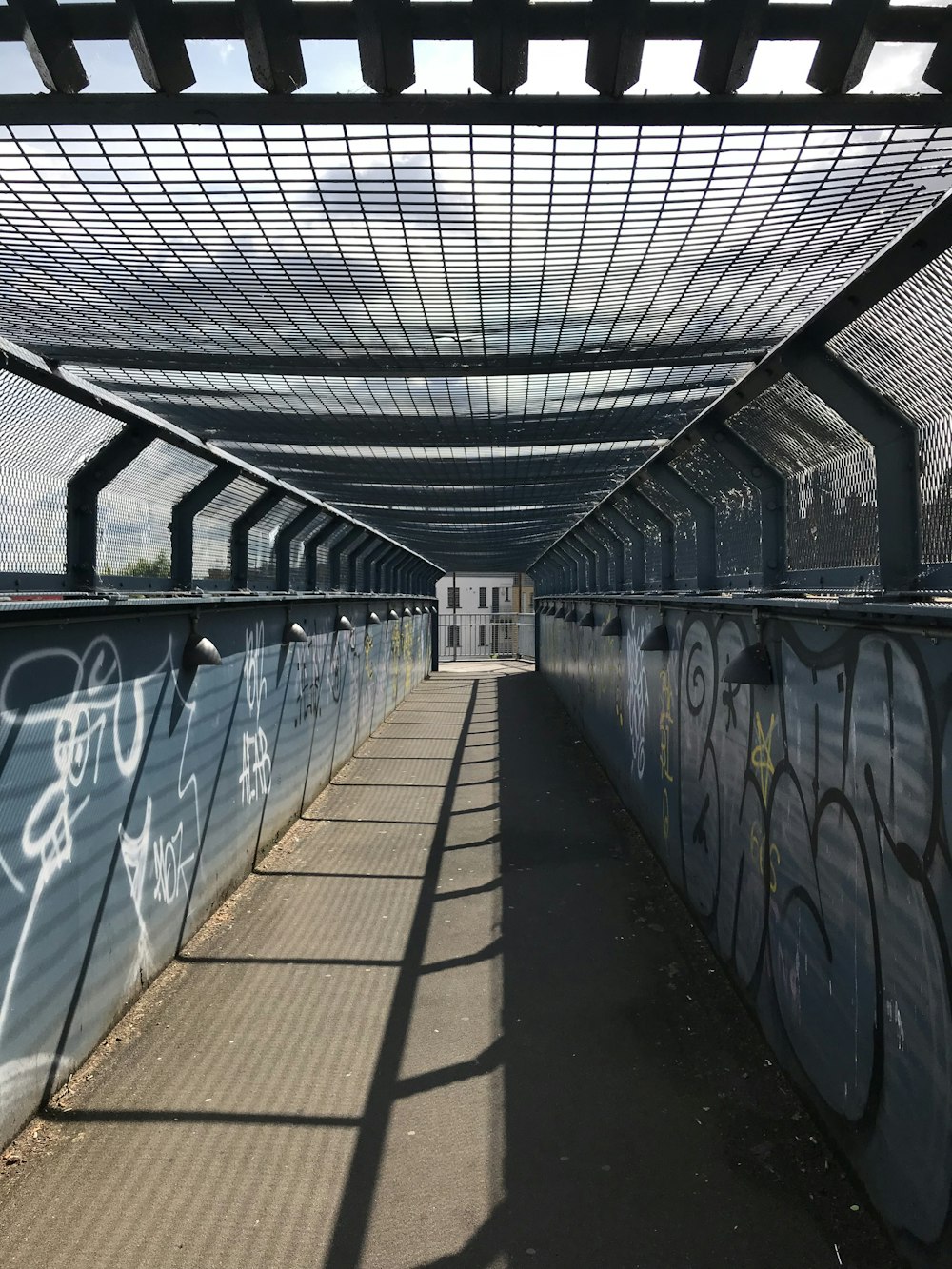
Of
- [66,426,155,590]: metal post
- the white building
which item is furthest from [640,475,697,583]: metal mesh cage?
the white building

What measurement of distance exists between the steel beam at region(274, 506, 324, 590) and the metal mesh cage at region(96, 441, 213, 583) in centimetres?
297

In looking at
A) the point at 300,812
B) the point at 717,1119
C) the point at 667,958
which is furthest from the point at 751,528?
the point at 300,812

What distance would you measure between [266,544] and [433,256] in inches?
238

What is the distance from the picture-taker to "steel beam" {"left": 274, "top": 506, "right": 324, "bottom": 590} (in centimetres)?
1030

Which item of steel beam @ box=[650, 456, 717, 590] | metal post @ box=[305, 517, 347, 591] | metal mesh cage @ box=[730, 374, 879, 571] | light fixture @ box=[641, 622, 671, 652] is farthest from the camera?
metal post @ box=[305, 517, 347, 591]

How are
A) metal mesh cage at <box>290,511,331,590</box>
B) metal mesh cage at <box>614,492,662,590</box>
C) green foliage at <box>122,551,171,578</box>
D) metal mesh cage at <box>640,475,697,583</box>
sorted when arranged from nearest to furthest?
green foliage at <box>122,551,171,578</box>, metal mesh cage at <box>640,475,697,583</box>, metal mesh cage at <box>614,492,662,590</box>, metal mesh cage at <box>290,511,331,590</box>

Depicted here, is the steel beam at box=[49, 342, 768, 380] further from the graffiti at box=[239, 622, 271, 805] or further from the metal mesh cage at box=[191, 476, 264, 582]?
the graffiti at box=[239, 622, 271, 805]

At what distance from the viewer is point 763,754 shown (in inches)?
196

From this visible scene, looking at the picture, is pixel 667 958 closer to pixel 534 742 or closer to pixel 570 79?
pixel 570 79

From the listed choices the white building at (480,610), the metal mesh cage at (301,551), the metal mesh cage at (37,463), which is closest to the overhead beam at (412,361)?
the metal mesh cage at (37,463)

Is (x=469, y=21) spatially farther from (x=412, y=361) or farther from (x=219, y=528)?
(x=219, y=528)

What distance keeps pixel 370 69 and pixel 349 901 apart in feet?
19.7

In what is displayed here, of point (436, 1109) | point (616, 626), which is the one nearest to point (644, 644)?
point (616, 626)

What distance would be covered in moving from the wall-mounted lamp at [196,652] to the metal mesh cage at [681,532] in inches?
166
